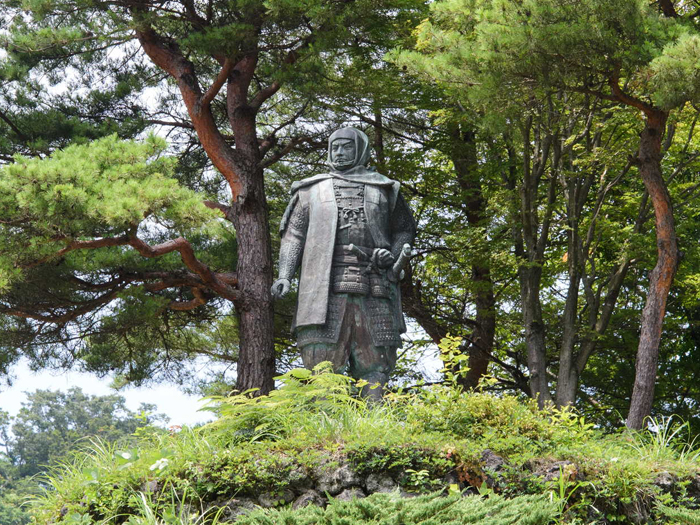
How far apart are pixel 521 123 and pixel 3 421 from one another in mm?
14003

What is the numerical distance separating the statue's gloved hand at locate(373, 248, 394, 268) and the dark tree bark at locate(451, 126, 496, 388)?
6464 mm

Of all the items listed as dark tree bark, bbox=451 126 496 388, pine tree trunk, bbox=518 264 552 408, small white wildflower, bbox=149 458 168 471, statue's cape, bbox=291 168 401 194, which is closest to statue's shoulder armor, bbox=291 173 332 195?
statue's cape, bbox=291 168 401 194

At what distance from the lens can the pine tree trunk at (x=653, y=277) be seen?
9.29 metres

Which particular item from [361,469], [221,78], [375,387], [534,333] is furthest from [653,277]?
[221,78]

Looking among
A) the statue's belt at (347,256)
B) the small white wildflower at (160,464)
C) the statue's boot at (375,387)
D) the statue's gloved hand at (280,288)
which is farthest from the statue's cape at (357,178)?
the small white wildflower at (160,464)

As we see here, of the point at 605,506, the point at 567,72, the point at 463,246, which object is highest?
the point at 567,72

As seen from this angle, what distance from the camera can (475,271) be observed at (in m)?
14.9

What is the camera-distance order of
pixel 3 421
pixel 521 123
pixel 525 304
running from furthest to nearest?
1. pixel 3 421
2. pixel 525 304
3. pixel 521 123

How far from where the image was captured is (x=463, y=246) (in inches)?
525

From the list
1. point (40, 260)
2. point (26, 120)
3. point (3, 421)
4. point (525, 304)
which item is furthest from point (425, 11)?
point (3, 421)

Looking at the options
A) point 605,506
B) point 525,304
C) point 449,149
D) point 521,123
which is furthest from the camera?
point 449,149

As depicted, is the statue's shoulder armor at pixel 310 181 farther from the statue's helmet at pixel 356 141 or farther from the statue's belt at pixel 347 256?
the statue's belt at pixel 347 256

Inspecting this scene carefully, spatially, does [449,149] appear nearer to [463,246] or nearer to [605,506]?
[463,246]

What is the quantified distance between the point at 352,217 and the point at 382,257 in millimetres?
454
